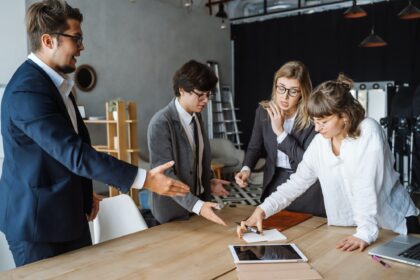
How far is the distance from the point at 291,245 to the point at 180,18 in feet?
23.3

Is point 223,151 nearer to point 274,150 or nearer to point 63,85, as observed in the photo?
point 274,150

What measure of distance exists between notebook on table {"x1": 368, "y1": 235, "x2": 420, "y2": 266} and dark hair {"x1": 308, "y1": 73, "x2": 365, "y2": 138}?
0.47 metres

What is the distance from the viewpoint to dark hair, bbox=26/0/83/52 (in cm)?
162

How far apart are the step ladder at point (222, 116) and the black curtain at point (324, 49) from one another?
1.04ft

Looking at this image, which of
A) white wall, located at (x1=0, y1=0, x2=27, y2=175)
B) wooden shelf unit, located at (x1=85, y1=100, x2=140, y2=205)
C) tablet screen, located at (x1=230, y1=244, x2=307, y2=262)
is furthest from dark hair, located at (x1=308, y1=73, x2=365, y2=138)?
white wall, located at (x1=0, y1=0, x2=27, y2=175)

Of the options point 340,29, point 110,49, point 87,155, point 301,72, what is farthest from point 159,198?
point 340,29

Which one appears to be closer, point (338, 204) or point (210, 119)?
point (338, 204)

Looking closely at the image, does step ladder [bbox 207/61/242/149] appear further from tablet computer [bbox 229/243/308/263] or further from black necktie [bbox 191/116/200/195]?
tablet computer [bbox 229/243/308/263]

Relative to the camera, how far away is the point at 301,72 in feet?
7.43

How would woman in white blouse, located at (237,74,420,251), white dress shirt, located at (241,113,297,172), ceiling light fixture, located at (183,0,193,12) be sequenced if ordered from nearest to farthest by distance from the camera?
woman in white blouse, located at (237,74,420,251), white dress shirt, located at (241,113,297,172), ceiling light fixture, located at (183,0,193,12)

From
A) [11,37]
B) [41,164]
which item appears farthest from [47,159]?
[11,37]

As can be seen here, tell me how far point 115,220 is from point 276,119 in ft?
3.52

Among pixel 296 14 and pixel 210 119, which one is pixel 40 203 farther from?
pixel 296 14

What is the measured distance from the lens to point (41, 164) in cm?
156
